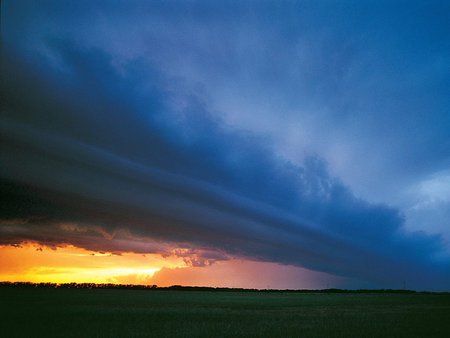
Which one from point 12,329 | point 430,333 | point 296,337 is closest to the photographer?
point 296,337

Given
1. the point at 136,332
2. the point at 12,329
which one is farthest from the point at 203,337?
the point at 12,329

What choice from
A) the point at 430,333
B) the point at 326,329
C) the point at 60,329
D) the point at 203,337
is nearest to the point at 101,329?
the point at 60,329

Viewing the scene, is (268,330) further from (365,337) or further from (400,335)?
(400,335)

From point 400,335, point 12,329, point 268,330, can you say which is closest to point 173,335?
point 268,330

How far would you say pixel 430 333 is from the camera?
30438mm

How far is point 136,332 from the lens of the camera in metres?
28.9

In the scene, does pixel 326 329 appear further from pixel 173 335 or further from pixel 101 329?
pixel 101 329

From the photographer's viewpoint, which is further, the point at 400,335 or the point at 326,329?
the point at 326,329

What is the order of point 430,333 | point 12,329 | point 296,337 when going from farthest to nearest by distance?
point 430,333, point 12,329, point 296,337

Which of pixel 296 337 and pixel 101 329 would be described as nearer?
pixel 296 337

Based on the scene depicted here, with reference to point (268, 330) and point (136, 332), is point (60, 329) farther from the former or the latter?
point (268, 330)

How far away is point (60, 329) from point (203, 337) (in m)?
11.9

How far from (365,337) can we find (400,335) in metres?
3.71

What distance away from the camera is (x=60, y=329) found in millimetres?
30094
